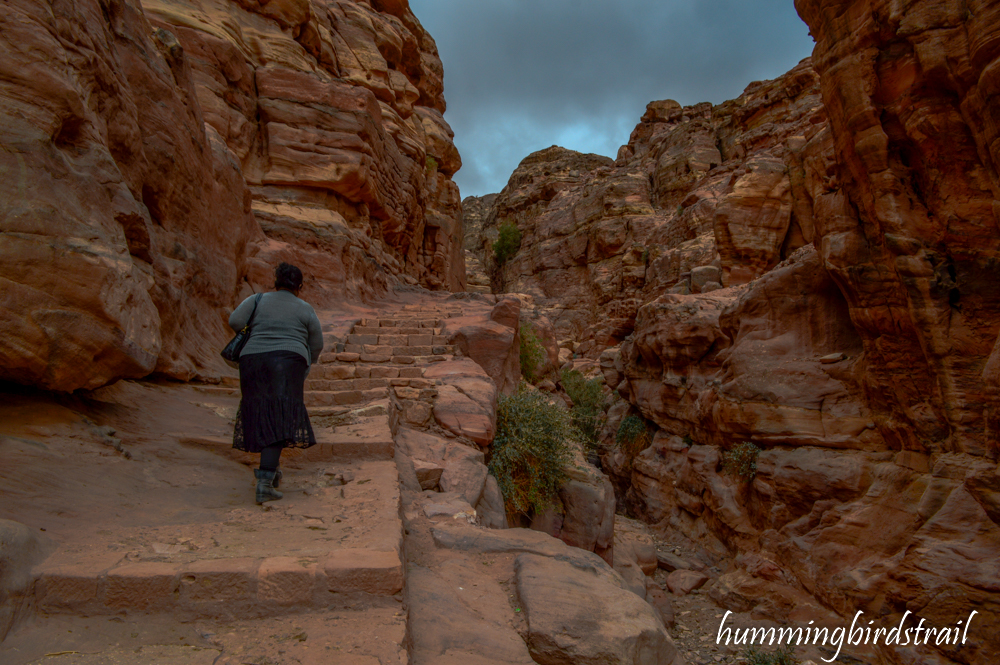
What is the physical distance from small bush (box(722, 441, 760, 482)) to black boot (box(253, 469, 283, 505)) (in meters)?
10.1

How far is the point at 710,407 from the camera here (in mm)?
11898

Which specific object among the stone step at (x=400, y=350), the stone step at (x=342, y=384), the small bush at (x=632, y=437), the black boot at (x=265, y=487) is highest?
the stone step at (x=400, y=350)

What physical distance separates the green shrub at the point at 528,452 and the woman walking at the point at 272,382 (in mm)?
3153

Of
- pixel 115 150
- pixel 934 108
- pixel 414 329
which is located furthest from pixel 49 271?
pixel 934 108

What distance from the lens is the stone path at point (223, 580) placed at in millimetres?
1770

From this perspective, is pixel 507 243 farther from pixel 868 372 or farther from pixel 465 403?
pixel 465 403

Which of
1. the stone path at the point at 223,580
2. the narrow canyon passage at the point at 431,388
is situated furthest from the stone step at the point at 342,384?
the stone path at the point at 223,580

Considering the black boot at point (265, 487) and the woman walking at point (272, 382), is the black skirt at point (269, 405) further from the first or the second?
the black boot at point (265, 487)

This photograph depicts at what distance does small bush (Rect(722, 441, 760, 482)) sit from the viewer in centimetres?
1053

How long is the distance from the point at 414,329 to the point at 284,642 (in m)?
6.69

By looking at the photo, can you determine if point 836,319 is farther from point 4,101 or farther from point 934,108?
point 4,101

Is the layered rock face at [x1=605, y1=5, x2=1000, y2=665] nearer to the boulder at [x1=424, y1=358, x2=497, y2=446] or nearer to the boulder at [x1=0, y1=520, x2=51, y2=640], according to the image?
the boulder at [x1=424, y1=358, x2=497, y2=446]

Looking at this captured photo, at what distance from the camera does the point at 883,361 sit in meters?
8.43

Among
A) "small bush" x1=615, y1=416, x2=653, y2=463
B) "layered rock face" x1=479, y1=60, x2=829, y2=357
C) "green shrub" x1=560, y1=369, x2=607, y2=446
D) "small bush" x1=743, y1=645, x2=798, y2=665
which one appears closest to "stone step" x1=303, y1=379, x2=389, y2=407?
"small bush" x1=743, y1=645, x2=798, y2=665
